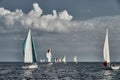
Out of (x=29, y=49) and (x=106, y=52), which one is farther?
(x=106, y=52)

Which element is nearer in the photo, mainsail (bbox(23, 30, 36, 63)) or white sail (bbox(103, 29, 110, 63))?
mainsail (bbox(23, 30, 36, 63))

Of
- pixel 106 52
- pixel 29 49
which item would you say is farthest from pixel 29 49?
pixel 106 52

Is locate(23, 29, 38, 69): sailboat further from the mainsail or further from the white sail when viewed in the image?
the white sail

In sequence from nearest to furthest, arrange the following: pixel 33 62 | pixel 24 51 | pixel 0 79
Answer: pixel 0 79, pixel 24 51, pixel 33 62

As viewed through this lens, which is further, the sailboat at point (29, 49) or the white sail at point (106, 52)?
the white sail at point (106, 52)

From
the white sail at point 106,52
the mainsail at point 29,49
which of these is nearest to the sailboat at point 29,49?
the mainsail at point 29,49

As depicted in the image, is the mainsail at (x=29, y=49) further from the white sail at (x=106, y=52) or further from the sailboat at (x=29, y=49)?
the white sail at (x=106, y=52)

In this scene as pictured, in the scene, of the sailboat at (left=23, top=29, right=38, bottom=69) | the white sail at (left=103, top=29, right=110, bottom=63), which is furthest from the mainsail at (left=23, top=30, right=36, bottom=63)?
the white sail at (left=103, top=29, right=110, bottom=63)

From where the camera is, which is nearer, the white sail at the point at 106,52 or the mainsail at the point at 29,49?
the mainsail at the point at 29,49

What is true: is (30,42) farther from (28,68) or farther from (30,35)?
(28,68)

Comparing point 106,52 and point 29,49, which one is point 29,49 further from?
point 106,52

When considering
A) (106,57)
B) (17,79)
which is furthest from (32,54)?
(17,79)

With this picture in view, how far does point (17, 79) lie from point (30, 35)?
155ft

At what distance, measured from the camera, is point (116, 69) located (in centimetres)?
14012
